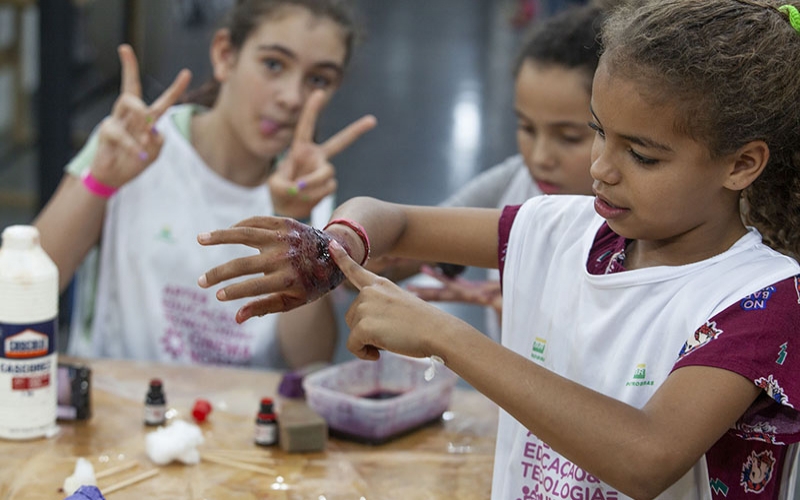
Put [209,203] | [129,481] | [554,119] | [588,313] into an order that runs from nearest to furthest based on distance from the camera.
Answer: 1. [588,313]
2. [129,481]
3. [554,119]
4. [209,203]

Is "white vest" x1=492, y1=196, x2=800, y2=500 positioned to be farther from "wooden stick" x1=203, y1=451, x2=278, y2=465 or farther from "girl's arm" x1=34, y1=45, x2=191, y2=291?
"girl's arm" x1=34, y1=45, x2=191, y2=291

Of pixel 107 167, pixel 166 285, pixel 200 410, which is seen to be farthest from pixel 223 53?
pixel 200 410

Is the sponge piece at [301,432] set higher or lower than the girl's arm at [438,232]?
lower

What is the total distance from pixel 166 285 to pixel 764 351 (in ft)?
5.15

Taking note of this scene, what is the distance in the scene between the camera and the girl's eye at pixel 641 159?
43.7 inches

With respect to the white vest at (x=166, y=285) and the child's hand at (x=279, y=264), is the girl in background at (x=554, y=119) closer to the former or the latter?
the white vest at (x=166, y=285)

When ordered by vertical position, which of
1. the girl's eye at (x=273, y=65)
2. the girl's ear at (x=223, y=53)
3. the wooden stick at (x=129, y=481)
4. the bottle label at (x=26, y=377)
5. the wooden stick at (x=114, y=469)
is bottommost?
the wooden stick at (x=129, y=481)

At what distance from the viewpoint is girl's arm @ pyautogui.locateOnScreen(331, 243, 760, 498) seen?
102cm

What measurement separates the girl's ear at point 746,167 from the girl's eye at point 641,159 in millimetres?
109

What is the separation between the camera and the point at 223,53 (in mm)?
2424

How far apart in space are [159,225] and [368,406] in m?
0.99

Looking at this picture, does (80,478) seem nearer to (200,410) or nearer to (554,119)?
(200,410)

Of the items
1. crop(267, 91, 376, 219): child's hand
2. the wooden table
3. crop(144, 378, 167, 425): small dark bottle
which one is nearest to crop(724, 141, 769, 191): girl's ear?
the wooden table

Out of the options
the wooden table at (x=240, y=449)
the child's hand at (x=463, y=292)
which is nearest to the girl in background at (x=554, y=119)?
the child's hand at (x=463, y=292)
